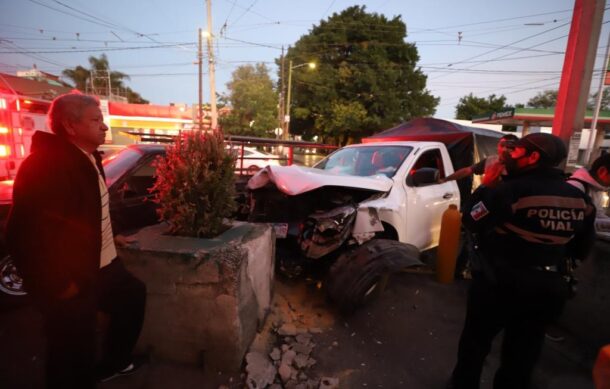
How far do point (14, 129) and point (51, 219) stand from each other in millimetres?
6079

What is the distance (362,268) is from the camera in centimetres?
296

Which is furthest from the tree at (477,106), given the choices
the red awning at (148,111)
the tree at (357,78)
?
the red awning at (148,111)

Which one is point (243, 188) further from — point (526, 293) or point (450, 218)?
point (526, 293)

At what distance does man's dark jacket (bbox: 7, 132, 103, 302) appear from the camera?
5.01 ft

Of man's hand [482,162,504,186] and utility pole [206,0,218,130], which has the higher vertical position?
utility pole [206,0,218,130]

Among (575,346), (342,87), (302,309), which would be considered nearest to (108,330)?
(302,309)

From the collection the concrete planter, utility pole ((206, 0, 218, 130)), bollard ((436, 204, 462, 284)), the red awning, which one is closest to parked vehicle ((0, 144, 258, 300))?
the concrete planter

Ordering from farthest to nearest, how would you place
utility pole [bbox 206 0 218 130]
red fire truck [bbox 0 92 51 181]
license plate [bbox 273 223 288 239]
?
utility pole [bbox 206 0 218 130] < red fire truck [bbox 0 92 51 181] < license plate [bbox 273 223 288 239]

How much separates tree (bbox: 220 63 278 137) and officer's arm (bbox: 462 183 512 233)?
2952 centimetres

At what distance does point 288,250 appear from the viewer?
3.65m

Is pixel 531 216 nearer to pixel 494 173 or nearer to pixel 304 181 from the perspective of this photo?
pixel 494 173

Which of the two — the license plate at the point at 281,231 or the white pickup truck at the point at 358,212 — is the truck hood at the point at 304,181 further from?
the license plate at the point at 281,231

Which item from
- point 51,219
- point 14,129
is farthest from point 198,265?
point 14,129

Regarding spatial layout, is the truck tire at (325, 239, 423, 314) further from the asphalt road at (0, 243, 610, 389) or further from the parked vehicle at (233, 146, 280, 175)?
the parked vehicle at (233, 146, 280, 175)
